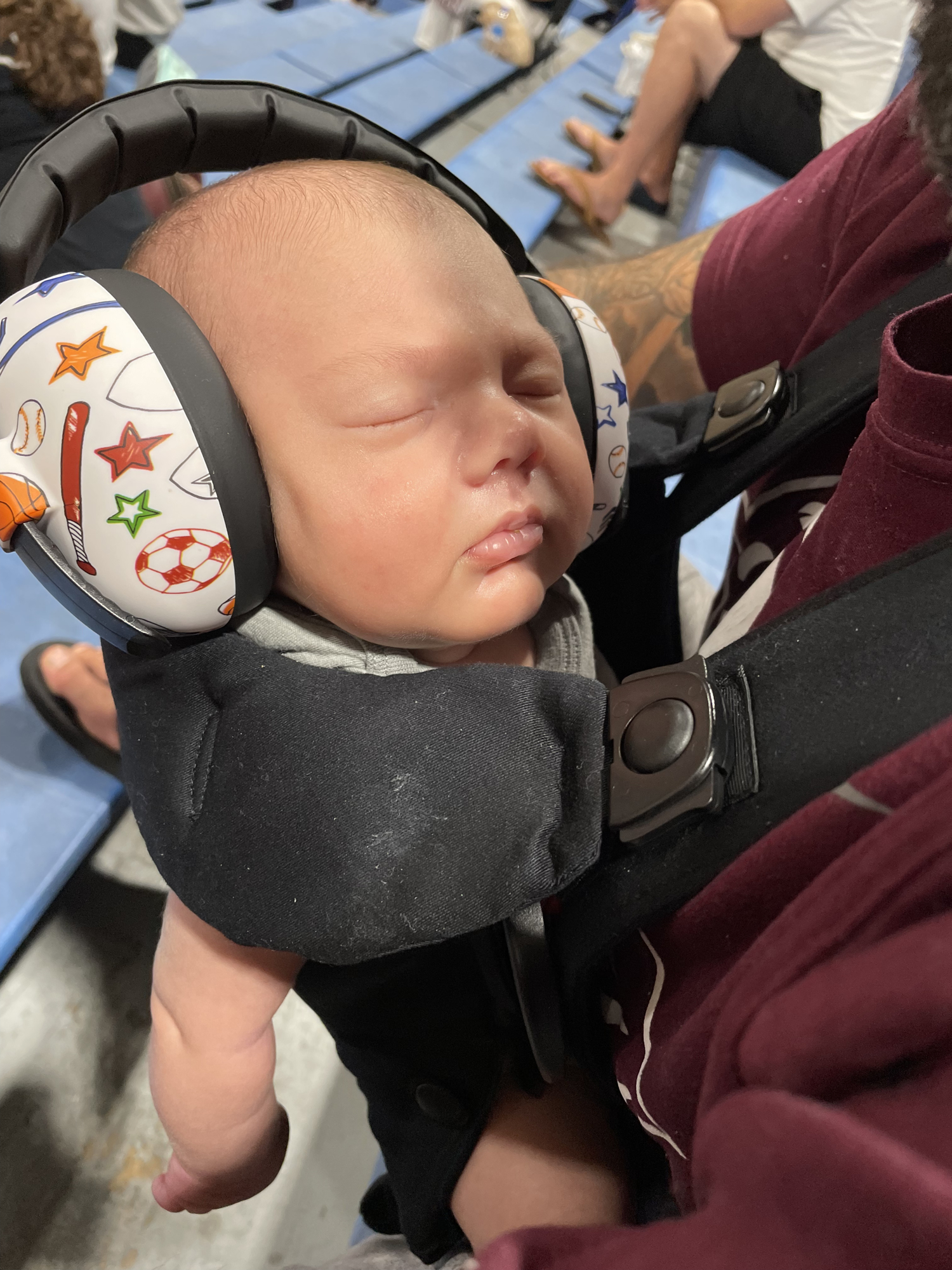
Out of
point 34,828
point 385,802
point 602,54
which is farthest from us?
point 602,54

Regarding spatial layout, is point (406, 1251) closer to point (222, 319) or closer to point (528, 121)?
point (222, 319)

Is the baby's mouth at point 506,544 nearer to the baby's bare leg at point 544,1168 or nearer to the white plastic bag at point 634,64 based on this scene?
the baby's bare leg at point 544,1168

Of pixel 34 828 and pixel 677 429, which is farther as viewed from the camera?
pixel 34 828

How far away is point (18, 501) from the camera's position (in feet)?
1.54

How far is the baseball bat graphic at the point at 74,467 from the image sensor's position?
1.51 feet

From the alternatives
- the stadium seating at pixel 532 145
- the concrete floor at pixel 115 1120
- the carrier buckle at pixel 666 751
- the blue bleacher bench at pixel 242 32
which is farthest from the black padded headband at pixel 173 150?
the blue bleacher bench at pixel 242 32

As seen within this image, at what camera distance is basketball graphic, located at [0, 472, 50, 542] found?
1.53 feet

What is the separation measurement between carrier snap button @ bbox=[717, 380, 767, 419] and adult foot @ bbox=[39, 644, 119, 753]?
858 millimetres

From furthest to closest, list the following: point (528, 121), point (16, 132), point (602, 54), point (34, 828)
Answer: point (602, 54) → point (528, 121) → point (16, 132) → point (34, 828)

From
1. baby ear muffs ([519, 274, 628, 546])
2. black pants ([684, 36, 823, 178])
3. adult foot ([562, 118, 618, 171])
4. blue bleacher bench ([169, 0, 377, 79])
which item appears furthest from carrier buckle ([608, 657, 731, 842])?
adult foot ([562, 118, 618, 171])

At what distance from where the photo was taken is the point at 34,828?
1.03 metres

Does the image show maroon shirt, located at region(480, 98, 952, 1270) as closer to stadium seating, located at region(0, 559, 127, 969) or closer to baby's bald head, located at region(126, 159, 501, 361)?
baby's bald head, located at region(126, 159, 501, 361)

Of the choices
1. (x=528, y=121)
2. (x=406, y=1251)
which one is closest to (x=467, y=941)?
(x=406, y=1251)

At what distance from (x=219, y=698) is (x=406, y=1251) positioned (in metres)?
0.49
